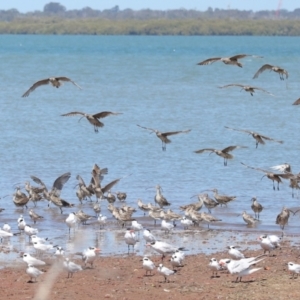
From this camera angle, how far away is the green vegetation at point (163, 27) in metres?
186

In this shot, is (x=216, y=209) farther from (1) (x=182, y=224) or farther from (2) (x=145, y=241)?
(2) (x=145, y=241)

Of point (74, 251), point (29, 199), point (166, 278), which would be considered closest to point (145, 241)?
point (74, 251)

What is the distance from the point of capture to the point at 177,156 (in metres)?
28.7

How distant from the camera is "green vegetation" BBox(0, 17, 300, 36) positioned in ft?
609

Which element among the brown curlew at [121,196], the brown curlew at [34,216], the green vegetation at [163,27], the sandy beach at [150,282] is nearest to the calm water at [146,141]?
the brown curlew at [34,216]

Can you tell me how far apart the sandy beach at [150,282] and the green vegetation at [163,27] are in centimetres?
16911

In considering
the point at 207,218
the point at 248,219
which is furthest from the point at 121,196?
the point at 248,219

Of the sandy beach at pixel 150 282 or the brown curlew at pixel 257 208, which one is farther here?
the brown curlew at pixel 257 208

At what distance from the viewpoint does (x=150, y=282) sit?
14.0 metres

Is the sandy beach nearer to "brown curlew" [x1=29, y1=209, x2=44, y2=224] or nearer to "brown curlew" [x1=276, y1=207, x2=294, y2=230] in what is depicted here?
"brown curlew" [x1=276, y1=207, x2=294, y2=230]

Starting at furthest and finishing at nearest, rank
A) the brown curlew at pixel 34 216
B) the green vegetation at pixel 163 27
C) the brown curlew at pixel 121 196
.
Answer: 1. the green vegetation at pixel 163 27
2. the brown curlew at pixel 121 196
3. the brown curlew at pixel 34 216

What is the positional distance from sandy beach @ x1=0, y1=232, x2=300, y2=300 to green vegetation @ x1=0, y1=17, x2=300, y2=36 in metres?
169

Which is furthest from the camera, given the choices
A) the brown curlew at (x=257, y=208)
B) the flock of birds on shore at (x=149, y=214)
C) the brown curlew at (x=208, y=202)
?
the brown curlew at (x=208, y=202)

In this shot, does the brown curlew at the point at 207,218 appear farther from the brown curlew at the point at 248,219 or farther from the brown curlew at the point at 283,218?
the brown curlew at the point at 283,218
